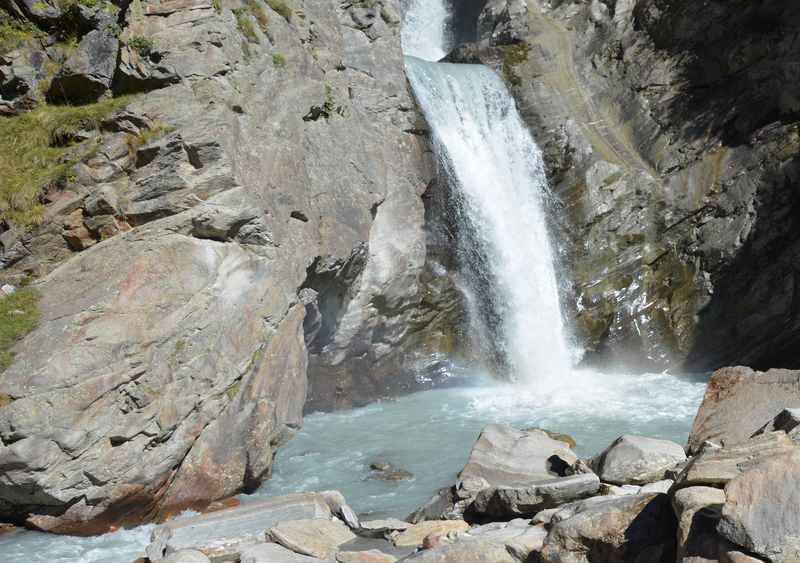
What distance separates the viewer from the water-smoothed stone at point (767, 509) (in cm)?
490

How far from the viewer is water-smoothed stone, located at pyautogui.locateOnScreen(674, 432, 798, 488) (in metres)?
5.85

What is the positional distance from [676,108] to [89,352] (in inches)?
649

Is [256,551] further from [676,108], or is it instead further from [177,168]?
[676,108]

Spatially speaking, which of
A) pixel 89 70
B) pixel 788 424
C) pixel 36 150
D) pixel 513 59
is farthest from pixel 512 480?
pixel 513 59

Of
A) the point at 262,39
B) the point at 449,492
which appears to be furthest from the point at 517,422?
the point at 262,39

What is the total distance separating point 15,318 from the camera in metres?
10.2

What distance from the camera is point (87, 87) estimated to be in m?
12.9

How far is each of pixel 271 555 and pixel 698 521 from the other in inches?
178

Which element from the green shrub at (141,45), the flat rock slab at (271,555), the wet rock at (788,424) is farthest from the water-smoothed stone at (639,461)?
the green shrub at (141,45)

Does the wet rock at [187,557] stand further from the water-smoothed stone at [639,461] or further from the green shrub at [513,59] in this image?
the green shrub at [513,59]

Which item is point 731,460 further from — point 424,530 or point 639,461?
point 424,530

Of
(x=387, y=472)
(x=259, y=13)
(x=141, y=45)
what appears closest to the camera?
(x=387, y=472)

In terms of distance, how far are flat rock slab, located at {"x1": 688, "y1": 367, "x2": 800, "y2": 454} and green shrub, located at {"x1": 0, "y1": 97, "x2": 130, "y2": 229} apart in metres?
9.89

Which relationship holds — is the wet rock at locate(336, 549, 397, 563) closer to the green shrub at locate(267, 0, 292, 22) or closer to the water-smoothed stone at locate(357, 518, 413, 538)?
the water-smoothed stone at locate(357, 518, 413, 538)
